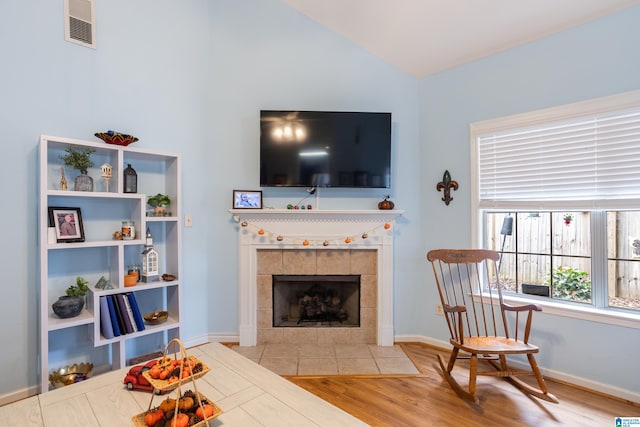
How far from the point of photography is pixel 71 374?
2.07 metres

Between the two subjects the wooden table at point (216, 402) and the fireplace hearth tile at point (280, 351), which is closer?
the wooden table at point (216, 402)

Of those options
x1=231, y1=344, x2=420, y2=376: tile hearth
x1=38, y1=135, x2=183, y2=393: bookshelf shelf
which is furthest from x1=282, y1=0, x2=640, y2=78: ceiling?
x1=231, y1=344, x2=420, y2=376: tile hearth

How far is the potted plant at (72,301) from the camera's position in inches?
78.7

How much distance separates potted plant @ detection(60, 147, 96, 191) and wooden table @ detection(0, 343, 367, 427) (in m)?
1.34

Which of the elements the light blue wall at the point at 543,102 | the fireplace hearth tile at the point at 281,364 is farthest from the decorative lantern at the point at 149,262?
the light blue wall at the point at 543,102

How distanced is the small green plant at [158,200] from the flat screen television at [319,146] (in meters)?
0.81

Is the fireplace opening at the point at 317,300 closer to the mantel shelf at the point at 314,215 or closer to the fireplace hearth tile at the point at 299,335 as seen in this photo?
the fireplace hearth tile at the point at 299,335

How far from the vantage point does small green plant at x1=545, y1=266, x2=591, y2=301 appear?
91.9 inches

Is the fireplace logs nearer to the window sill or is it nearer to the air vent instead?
the window sill

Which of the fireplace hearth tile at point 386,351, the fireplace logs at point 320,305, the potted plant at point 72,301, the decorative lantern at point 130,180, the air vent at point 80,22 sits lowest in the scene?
the fireplace hearth tile at point 386,351

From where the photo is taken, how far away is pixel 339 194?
3000mm

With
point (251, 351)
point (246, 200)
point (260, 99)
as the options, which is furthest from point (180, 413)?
point (260, 99)

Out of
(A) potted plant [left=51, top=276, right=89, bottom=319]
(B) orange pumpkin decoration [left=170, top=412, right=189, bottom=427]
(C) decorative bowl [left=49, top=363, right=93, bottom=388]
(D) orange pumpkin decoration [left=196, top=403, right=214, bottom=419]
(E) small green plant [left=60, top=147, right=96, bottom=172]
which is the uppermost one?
(E) small green plant [left=60, top=147, right=96, bottom=172]

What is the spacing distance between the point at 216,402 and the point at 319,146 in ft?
7.03
